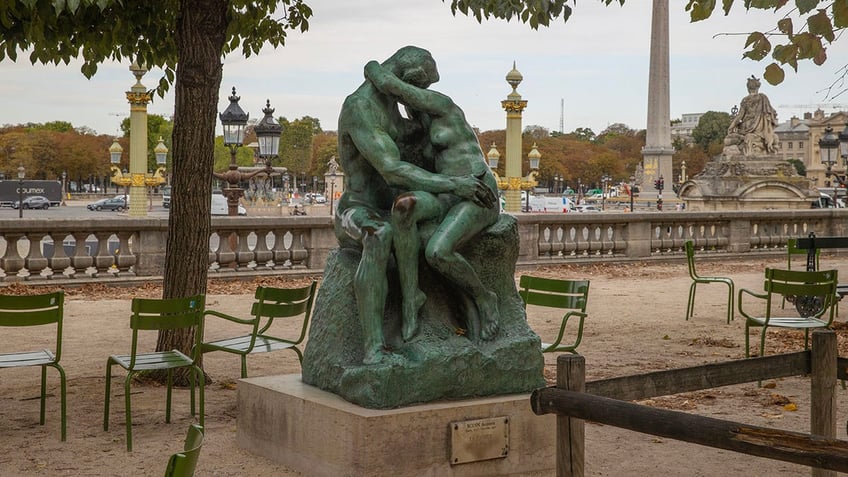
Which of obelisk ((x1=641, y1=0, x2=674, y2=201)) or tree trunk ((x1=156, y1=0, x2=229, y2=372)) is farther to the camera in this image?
obelisk ((x1=641, y1=0, x2=674, y2=201))

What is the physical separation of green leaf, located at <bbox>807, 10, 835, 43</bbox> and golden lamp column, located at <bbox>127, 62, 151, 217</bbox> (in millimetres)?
26194

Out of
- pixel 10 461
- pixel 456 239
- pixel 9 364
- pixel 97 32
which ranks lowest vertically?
pixel 10 461

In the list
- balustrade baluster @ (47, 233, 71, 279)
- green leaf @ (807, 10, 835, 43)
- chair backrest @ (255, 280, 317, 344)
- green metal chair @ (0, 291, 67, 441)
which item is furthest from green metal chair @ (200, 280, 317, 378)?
balustrade baluster @ (47, 233, 71, 279)

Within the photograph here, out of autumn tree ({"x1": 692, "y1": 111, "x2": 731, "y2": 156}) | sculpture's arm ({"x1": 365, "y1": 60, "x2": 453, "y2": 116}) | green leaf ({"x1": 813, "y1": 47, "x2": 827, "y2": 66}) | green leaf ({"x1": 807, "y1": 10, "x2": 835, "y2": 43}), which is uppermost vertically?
autumn tree ({"x1": 692, "y1": 111, "x2": 731, "y2": 156})

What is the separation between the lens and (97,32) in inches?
385

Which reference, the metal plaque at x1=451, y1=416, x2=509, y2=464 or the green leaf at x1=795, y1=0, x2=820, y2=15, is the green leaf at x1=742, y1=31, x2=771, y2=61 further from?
the metal plaque at x1=451, y1=416, x2=509, y2=464

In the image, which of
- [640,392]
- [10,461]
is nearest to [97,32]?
[10,461]

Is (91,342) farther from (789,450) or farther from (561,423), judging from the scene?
(789,450)

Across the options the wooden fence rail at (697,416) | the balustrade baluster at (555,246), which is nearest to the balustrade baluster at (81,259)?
the balustrade baluster at (555,246)

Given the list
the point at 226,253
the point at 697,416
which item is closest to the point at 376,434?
the point at 697,416

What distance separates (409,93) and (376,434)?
204 cm

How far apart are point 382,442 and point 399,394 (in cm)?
31

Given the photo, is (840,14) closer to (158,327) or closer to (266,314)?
(266,314)

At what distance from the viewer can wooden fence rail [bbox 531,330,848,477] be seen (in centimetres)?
408
